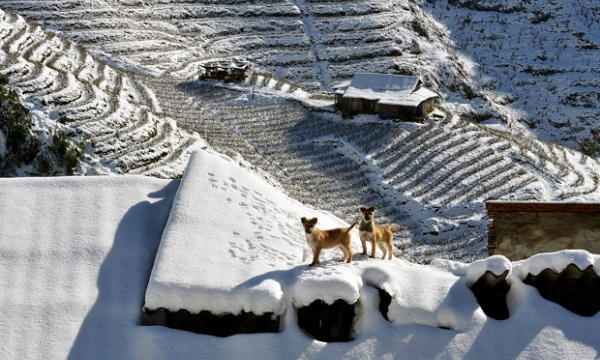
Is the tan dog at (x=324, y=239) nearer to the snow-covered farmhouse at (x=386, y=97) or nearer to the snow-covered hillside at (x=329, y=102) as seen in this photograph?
the snow-covered hillside at (x=329, y=102)

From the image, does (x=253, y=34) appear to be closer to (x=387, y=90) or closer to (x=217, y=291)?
(x=387, y=90)

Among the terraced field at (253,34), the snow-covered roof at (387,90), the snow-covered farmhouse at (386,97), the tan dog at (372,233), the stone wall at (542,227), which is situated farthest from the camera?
the terraced field at (253,34)

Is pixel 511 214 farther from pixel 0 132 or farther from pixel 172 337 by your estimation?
pixel 0 132

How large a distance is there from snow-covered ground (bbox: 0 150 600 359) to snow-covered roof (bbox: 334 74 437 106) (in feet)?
108

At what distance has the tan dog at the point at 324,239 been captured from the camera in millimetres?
12008

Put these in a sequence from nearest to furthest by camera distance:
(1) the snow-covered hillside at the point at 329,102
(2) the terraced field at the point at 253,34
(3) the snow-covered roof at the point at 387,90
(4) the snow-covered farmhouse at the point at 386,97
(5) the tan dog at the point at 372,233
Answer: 1. (5) the tan dog at the point at 372,233
2. (1) the snow-covered hillside at the point at 329,102
3. (4) the snow-covered farmhouse at the point at 386,97
4. (3) the snow-covered roof at the point at 387,90
5. (2) the terraced field at the point at 253,34

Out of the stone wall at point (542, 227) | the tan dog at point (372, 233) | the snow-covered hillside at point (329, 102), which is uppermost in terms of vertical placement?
the tan dog at point (372, 233)

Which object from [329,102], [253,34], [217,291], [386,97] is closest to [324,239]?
[217,291]

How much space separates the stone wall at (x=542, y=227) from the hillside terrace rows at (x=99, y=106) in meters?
19.2

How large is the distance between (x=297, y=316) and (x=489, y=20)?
70.5 metres

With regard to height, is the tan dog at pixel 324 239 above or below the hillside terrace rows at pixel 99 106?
above

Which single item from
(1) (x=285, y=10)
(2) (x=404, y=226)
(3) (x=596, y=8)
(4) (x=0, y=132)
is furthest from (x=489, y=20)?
(4) (x=0, y=132)

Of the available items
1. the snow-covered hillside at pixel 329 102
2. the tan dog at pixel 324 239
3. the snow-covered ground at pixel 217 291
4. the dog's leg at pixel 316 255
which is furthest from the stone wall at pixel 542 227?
the snow-covered hillside at pixel 329 102

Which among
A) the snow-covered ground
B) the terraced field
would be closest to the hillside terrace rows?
the terraced field
